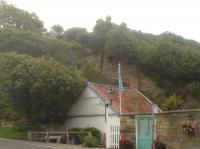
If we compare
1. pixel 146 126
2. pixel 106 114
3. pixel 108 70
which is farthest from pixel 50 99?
pixel 108 70

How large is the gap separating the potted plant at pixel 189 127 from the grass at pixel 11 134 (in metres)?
14.5

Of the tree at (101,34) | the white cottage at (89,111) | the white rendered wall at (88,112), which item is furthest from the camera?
the tree at (101,34)

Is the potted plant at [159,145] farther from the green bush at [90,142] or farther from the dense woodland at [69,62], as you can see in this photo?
the dense woodland at [69,62]

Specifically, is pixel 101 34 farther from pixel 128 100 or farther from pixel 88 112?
pixel 88 112

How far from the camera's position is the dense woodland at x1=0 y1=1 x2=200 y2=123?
94.8 feet

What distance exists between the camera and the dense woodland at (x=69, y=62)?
2889 centimetres

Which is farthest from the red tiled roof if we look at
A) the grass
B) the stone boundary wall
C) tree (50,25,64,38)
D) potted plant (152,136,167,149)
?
tree (50,25,64,38)

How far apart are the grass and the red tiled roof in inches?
253

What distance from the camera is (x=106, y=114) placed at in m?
28.0

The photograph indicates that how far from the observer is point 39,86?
28156 millimetres

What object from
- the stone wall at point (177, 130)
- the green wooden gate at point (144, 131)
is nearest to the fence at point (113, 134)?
the green wooden gate at point (144, 131)

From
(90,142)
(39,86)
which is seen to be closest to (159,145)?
(90,142)

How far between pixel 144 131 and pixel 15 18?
34108mm

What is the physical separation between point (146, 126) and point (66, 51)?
82.1ft
